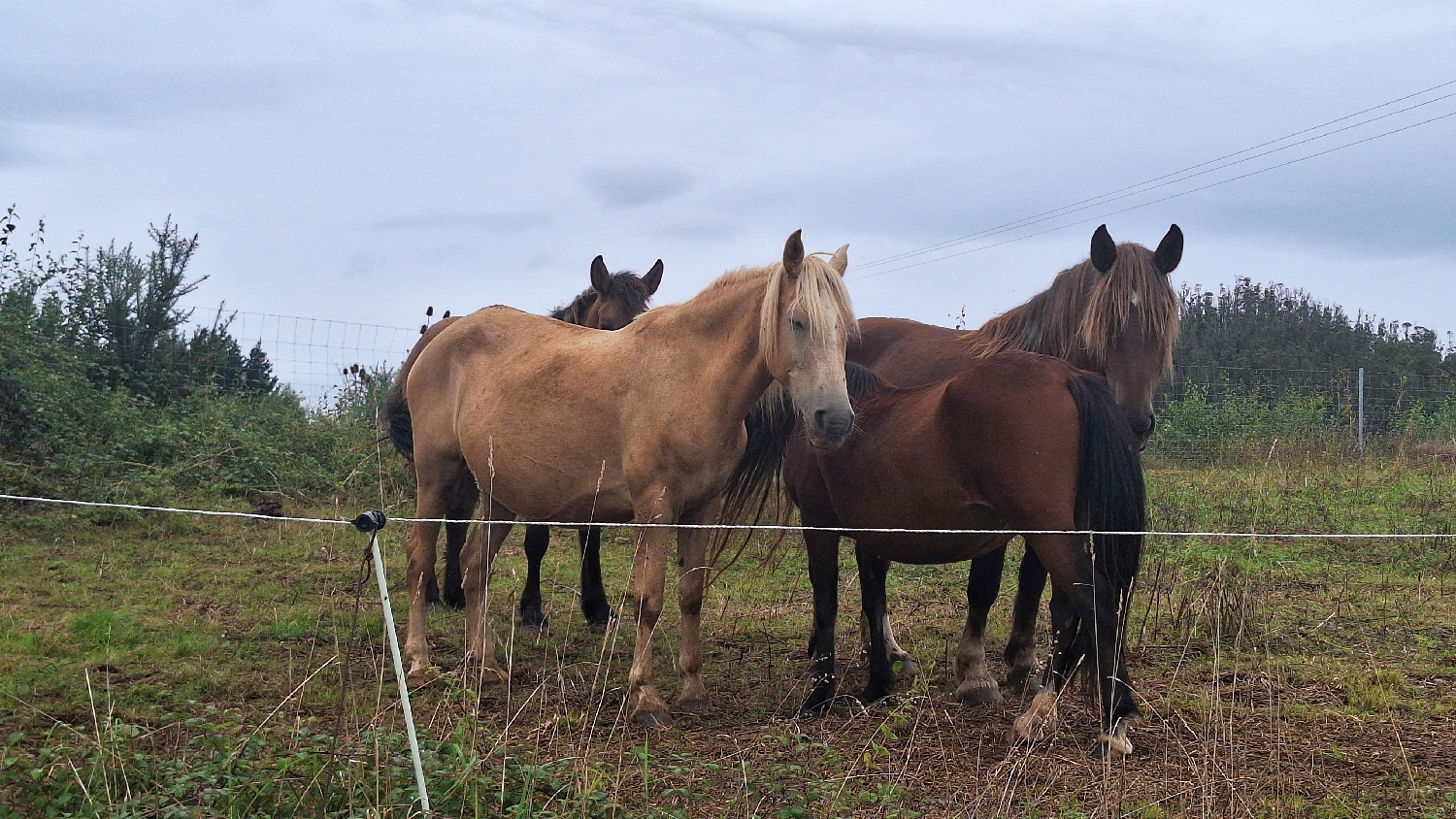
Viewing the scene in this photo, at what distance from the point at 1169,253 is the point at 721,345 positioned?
2295 mm

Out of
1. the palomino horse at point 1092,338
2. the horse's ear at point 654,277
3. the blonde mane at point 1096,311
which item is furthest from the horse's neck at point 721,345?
the horse's ear at point 654,277

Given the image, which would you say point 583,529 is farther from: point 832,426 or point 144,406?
point 144,406

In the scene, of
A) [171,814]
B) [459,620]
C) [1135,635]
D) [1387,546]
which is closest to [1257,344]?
[1387,546]

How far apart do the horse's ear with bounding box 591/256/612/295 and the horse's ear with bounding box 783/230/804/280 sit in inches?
125

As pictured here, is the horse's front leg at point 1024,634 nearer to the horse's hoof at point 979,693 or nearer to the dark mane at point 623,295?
the horse's hoof at point 979,693

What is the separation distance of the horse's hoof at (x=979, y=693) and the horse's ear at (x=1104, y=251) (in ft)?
6.72

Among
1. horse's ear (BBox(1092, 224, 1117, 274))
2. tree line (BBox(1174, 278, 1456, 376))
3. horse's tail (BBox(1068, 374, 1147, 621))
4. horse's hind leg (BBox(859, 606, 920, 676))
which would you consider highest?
tree line (BBox(1174, 278, 1456, 376))

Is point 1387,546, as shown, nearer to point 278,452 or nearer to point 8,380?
point 278,452

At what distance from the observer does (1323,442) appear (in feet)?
47.4

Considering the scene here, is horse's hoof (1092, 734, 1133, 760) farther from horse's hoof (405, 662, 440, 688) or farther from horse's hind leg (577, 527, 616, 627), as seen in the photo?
horse's hind leg (577, 527, 616, 627)

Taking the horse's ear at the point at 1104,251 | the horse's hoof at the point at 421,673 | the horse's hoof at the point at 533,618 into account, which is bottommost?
the horse's hoof at the point at 421,673

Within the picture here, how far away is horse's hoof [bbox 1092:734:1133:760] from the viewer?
13.5 feet

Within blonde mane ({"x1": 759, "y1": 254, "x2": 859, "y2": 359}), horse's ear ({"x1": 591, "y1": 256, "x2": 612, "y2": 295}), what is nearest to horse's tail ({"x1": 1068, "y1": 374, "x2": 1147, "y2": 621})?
blonde mane ({"x1": 759, "y1": 254, "x2": 859, "y2": 359})

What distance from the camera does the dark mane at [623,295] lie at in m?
7.72
